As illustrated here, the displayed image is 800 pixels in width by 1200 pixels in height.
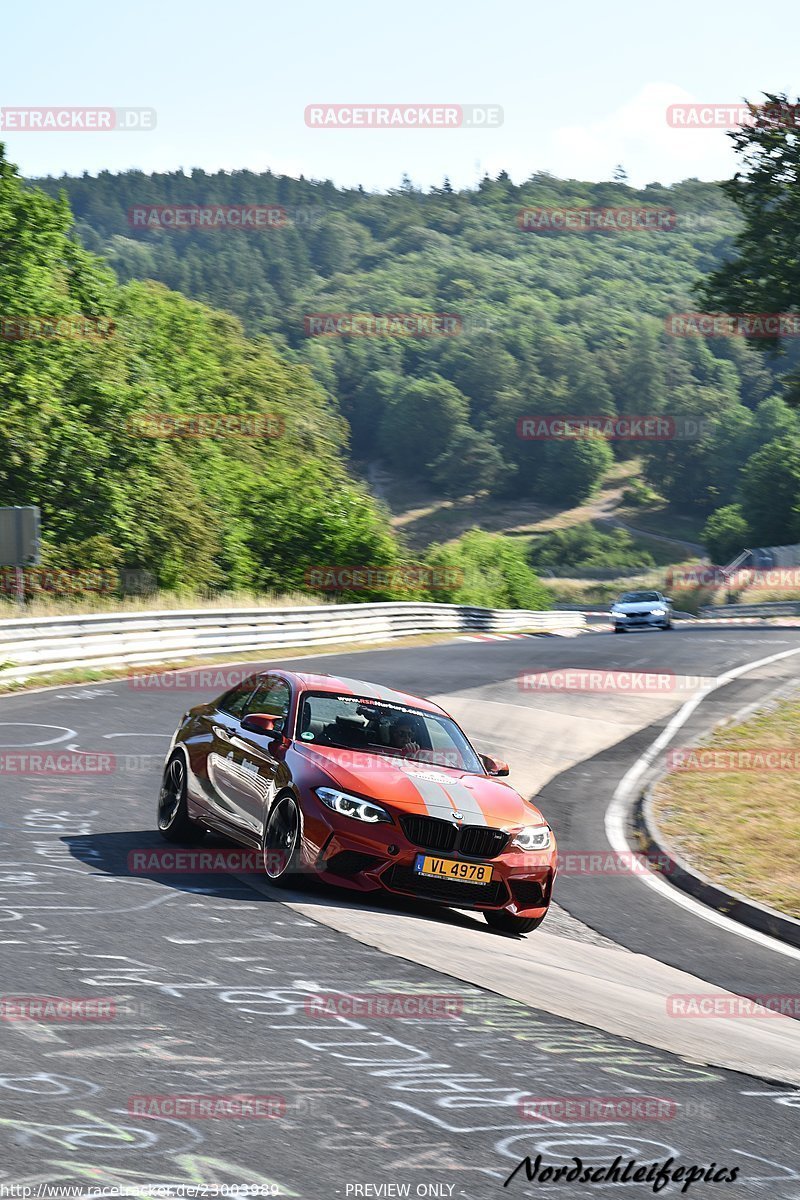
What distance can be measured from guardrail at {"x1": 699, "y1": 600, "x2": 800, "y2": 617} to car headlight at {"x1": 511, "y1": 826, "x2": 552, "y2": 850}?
2012 inches

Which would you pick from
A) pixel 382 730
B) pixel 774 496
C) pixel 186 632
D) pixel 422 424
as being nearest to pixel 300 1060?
pixel 382 730

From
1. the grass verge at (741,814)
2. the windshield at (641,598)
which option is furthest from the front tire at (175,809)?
the windshield at (641,598)

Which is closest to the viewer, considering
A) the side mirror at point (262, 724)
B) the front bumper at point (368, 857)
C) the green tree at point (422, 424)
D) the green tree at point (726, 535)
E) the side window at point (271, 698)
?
the front bumper at point (368, 857)

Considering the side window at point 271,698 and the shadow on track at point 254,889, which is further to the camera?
the side window at point 271,698

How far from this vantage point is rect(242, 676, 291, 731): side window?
1013cm

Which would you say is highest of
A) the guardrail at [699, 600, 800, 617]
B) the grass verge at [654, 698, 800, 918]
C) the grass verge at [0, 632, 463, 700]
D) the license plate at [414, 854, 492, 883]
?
→ the license plate at [414, 854, 492, 883]

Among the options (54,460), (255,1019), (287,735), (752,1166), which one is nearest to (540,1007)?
(255,1019)

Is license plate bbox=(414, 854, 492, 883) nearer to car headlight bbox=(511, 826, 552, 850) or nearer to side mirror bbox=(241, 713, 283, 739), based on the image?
car headlight bbox=(511, 826, 552, 850)

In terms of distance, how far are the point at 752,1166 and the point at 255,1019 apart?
222cm

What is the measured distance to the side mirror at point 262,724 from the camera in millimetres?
9555

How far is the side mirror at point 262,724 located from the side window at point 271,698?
261mm

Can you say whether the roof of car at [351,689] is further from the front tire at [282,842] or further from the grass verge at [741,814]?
the grass verge at [741,814]

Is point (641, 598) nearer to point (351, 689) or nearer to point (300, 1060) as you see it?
point (351, 689)

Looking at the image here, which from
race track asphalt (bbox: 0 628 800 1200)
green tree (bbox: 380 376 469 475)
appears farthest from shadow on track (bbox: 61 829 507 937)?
green tree (bbox: 380 376 469 475)
